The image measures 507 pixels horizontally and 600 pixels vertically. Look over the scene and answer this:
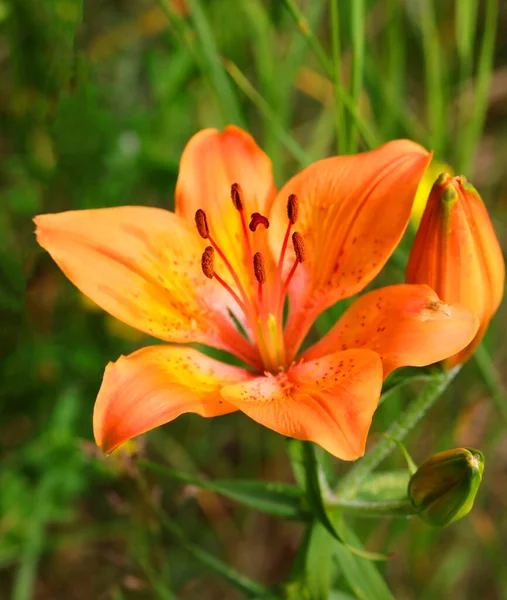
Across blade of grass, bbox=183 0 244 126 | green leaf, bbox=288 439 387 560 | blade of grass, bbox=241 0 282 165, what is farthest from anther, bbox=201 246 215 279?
blade of grass, bbox=241 0 282 165

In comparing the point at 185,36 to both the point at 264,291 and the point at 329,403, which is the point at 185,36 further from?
the point at 329,403

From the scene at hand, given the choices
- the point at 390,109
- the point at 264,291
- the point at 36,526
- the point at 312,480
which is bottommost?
the point at 36,526

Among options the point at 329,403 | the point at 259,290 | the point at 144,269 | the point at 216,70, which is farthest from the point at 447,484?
the point at 216,70

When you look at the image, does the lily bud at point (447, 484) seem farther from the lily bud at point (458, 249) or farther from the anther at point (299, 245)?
the anther at point (299, 245)

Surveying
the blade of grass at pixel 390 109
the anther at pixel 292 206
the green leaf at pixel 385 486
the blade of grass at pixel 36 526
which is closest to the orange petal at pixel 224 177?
the anther at pixel 292 206

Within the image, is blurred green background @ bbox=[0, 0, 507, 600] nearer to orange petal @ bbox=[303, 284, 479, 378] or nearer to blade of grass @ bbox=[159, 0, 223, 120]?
blade of grass @ bbox=[159, 0, 223, 120]

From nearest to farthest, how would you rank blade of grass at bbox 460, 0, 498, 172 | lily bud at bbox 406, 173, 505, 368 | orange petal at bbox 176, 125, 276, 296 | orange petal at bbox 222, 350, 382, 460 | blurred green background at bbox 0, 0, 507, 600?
orange petal at bbox 222, 350, 382, 460
lily bud at bbox 406, 173, 505, 368
orange petal at bbox 176, 125, 276, 296
blade of grass at bbox 460, 0, 498, 172
blurred green background at bbox 0, 0, 507, 600

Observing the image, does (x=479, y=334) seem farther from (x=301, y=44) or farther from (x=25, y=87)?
(x=25, y=87)
